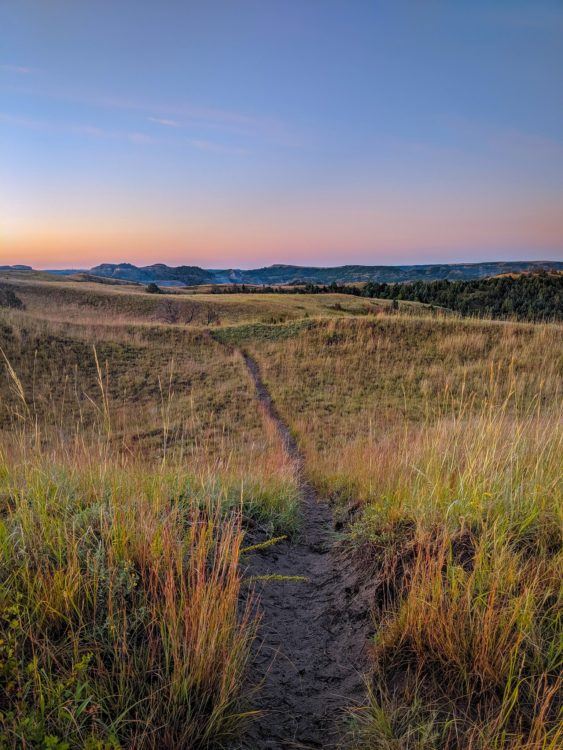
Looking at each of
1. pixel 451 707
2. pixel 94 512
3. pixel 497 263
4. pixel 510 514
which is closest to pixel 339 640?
pixel 451 707

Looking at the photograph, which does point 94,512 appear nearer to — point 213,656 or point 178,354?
point 213,656

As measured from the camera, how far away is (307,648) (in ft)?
9.12

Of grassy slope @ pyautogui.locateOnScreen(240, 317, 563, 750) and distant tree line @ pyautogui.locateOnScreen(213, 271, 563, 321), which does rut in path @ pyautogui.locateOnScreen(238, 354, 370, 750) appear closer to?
grassy slope @ pyautogui.locateOnScreen(240, 317, 563, 750)

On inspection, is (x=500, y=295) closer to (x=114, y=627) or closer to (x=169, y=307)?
(x=169, y=307)

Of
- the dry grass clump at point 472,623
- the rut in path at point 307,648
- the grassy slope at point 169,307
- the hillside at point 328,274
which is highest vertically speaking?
the hillside at point 328,274

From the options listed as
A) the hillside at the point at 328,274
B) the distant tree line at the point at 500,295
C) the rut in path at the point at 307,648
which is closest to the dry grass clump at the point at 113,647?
the rut in path at the point at 307,648

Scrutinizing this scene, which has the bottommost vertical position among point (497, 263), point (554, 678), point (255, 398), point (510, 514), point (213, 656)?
point (255, 398)

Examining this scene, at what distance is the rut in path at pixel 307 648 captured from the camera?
2133 millimetres

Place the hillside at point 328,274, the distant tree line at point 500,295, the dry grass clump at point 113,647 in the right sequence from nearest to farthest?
the dry grass clump at point 113,647 < the distant tree line at point 500,295 < the hillside at point 328,274

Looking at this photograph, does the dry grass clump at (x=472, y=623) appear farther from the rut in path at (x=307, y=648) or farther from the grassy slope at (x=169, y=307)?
the grassy slope at (x=169, y=307)

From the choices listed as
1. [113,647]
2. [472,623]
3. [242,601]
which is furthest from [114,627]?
[472,623]

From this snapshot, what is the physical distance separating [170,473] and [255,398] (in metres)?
10.6

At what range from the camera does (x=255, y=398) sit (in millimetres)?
14898

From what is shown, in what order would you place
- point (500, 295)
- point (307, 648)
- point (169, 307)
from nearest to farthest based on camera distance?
point (307, 648) < point (169, 307) < point (500, 295)
